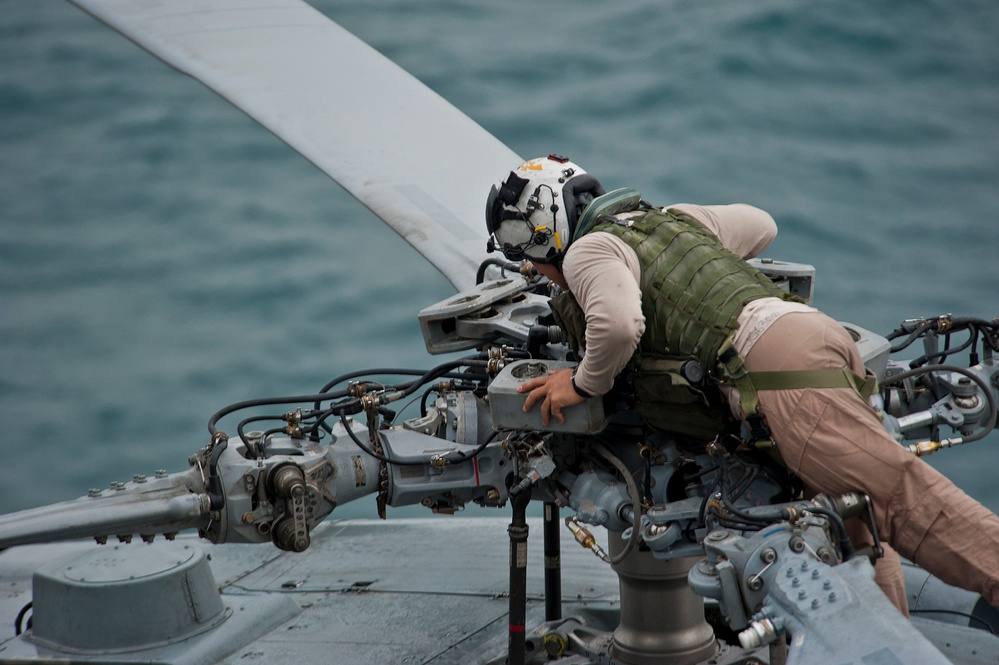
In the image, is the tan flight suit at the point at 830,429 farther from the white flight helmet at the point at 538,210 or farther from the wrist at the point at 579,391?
the white flight helmet at the point at 538,210

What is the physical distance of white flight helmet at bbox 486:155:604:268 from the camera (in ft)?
12.8

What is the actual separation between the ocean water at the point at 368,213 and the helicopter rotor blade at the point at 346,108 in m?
3.55

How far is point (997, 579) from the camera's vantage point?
324cm

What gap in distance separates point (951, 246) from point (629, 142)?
305 centimetres

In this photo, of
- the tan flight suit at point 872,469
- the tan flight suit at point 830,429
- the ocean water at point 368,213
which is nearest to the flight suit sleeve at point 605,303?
the tan flight suit at point 830,429

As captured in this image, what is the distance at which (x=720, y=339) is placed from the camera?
11.6 feet

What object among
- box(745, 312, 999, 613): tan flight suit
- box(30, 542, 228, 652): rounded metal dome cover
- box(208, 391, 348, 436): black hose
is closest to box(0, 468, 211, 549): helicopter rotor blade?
box(208, 391, 348, 436): black hose

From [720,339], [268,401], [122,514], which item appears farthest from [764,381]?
[122,514]

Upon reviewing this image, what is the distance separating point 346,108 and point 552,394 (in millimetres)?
2980

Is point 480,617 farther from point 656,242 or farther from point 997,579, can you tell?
point 997,579

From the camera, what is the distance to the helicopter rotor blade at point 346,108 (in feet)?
18.9

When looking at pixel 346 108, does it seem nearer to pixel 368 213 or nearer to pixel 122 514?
pixel 122 514

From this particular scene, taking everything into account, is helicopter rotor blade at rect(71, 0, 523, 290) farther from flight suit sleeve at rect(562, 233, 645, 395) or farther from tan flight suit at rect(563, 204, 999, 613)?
tan flight suit at rect(563, 204, 999, 613)

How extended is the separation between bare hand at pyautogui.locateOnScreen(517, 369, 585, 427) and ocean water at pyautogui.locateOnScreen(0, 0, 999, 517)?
208 inches
